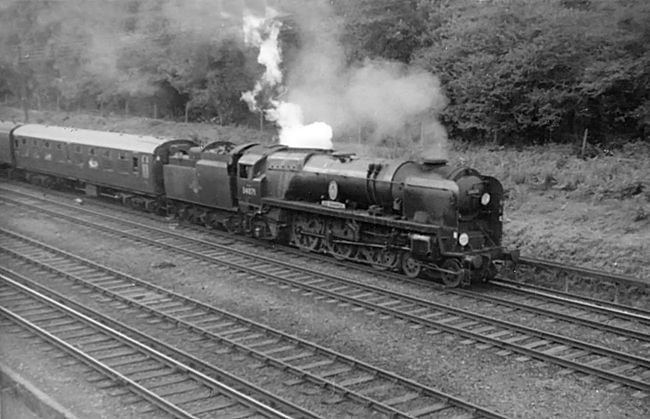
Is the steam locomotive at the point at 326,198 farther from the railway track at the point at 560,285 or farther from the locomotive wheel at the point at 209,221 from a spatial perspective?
the railway track at the point at 560,285

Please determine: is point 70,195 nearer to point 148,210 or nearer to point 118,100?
point 148,210

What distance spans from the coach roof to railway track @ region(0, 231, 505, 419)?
6.60 metres

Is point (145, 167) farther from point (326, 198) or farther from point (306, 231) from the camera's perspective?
point (326, 198)

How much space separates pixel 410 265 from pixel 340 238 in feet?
6.47

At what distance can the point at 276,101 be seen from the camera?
26438 mm

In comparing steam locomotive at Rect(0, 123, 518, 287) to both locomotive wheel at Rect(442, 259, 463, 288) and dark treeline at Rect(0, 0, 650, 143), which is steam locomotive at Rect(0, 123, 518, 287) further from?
dark treeline at Rect(0, 0, 650, 143)

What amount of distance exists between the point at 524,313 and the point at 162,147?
12529mm

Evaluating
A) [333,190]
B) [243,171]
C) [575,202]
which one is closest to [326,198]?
[333,190]

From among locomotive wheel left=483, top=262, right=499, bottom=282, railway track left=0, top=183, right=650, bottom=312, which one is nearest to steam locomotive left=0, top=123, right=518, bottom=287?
locomotive wheel left=483, top=262, right=499, bottom=282

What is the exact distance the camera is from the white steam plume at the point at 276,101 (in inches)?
780

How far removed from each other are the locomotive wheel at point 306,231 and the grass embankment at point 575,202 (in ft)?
14.7

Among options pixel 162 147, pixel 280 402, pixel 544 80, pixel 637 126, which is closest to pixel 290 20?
pixel 162 147

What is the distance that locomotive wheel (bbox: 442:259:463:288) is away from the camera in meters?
13.1

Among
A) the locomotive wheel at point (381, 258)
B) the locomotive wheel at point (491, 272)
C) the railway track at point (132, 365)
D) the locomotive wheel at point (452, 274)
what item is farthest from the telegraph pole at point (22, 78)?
the locomotive wheel at point (491, 272)
